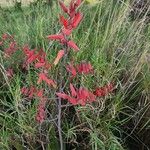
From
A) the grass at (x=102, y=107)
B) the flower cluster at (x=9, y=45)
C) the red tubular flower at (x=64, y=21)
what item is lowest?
the grass at (x=102, y=107)

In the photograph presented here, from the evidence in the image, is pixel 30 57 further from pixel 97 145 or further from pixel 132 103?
pixel 132 103

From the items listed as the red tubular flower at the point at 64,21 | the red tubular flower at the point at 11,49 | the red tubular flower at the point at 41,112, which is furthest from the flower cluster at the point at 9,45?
the red tubular flower at the point at 64,21

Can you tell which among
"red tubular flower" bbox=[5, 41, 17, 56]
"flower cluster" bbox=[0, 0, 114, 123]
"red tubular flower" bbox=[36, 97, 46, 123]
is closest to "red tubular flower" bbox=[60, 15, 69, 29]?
"flower cluster" bbox=[0, 0, 114, 123]

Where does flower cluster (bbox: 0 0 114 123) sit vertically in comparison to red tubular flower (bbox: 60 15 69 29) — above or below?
below

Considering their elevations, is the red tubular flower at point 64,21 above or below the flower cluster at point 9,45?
above

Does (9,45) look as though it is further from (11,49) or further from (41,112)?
(41,112)

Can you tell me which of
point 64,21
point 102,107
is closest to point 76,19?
point 64,21

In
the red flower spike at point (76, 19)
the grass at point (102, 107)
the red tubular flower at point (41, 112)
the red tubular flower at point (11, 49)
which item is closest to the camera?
the red flower spike at point (76, 19)

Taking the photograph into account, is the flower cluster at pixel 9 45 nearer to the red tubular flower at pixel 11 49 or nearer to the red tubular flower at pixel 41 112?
the red tubular flower at pixel 11 49

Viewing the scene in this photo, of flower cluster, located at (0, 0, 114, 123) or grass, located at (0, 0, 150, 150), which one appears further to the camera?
grass, located at (0, 0, 150, 150)

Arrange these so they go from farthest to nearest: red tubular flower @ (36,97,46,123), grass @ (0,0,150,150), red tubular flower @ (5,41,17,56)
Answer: red tubular flower @ (5,41,17,56) < grass @ (0,0,150,150) < red tubular flower @ (36,97,46,123)

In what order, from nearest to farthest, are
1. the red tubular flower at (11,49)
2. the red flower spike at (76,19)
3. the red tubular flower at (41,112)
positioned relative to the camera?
1. the red flower spike at (76,19)
2. the red tubular flower at (41,112)
3. the red tubular flower at (11,49)

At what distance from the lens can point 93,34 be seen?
2.76 metres

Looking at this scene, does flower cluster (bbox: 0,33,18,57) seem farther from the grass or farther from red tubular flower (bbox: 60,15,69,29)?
red tubular flower (bbox: 60,15,69,29)
